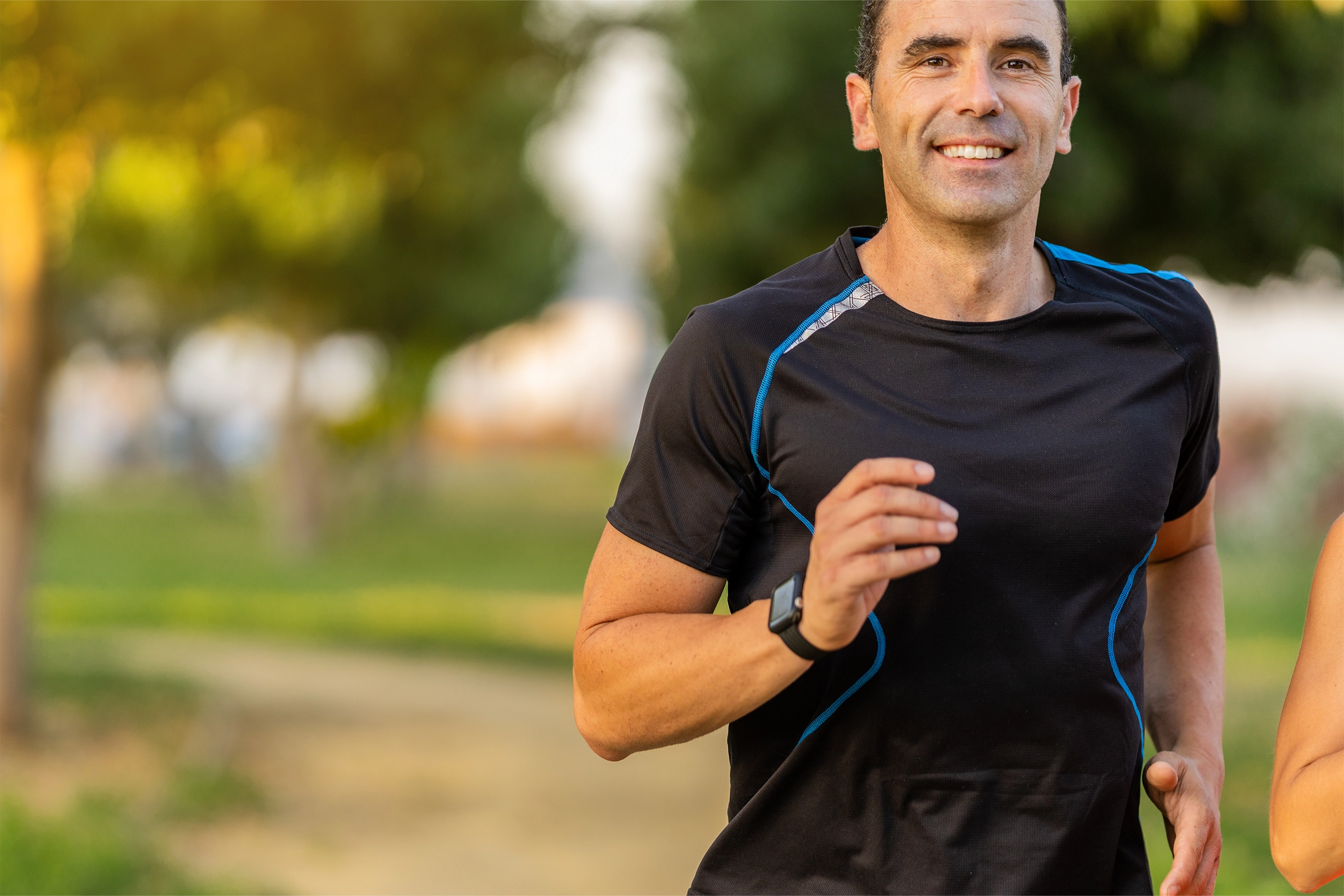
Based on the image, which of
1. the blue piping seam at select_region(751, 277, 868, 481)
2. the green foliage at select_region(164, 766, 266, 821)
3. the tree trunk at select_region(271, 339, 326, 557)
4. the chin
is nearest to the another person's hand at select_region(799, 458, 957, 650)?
the blue piping seam at select_region(751, 277, 868, 481)

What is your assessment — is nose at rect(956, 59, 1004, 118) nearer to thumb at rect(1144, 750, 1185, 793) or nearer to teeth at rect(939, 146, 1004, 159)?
teeth at rect(939, 146, 1004, 159)

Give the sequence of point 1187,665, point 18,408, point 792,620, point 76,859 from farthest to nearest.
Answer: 1. point 18,408
2. point 76,859
3. point 1187,665
4. point 792,620

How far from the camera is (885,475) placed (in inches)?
67.0

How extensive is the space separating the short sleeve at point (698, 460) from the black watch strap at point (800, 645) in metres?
Answer: 0.22

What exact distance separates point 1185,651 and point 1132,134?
5.83m

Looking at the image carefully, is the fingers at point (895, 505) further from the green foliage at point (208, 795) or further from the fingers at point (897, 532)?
the green foliage at point (208, 795)

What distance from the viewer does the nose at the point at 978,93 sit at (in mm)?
2008

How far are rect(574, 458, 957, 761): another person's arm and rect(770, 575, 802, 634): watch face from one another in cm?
2

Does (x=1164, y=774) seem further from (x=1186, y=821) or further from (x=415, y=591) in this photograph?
(x=415, y=591)

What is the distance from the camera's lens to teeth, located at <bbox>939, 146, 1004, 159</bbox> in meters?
2.03

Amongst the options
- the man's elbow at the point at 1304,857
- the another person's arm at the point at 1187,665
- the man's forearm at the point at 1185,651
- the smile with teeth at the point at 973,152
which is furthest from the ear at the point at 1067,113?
the man's elbow at the point at 1304,857

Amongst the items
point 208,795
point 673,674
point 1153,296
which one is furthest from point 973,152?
point 208,795

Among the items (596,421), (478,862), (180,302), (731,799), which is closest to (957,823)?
(731,799)

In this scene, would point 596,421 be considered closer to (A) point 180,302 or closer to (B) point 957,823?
(A) point 180,302
